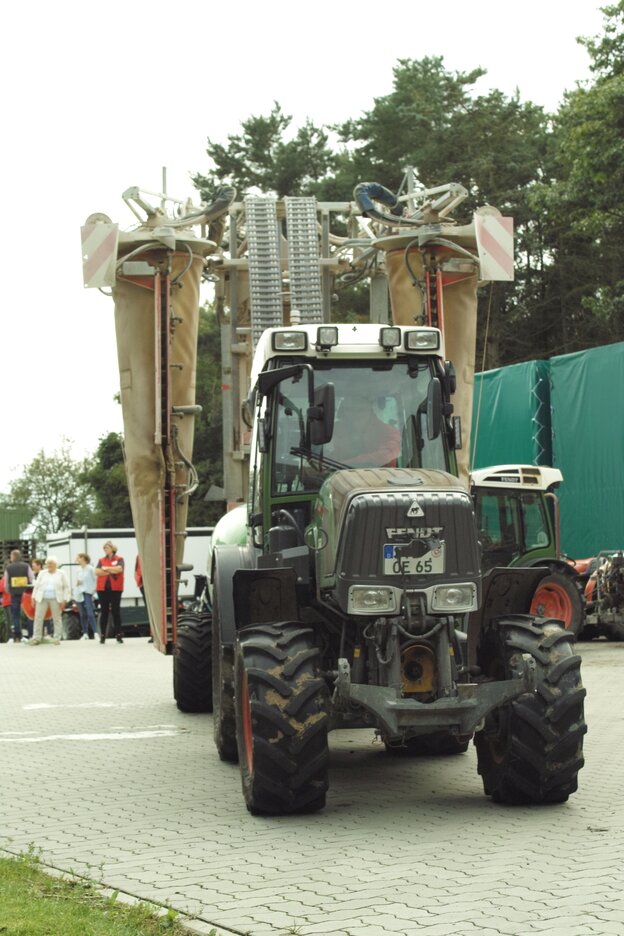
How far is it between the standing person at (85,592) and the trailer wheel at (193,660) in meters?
18.0

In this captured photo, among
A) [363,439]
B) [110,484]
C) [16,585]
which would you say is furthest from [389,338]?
[110,484]

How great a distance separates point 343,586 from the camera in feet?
28.0

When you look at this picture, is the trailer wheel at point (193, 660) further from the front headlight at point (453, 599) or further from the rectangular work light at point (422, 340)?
the front headlight at point (453, 599)

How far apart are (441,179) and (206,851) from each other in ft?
141

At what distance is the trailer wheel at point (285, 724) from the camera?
26.9ft

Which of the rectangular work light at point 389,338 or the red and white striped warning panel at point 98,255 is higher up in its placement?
the red and white striped warning panel at point 98,255

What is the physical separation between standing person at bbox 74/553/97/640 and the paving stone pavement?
1934cm

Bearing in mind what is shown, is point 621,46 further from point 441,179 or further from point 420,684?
point 420,684

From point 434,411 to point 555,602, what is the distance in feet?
41.6

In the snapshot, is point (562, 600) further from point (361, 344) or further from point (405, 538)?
point (405, 538)

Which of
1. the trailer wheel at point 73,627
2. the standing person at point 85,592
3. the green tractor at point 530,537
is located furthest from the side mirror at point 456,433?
the trailer wheel at point 73,627

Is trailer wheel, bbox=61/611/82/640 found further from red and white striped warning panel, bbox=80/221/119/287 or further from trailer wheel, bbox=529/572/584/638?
red and white striped warning panel, bbox=80/221/119/287

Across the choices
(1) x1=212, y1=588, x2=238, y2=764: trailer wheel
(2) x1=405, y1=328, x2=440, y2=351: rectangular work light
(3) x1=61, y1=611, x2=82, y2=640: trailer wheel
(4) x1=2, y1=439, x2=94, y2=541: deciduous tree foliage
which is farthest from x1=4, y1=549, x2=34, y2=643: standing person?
(4) x1=2, y1=439, x2=94, y2=541: deciduous tree foliage

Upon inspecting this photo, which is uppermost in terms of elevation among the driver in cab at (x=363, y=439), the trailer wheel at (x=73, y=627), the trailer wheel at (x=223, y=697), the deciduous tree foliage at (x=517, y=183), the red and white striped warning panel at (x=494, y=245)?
the deciduous tree foliage at (x=517, y=183)
